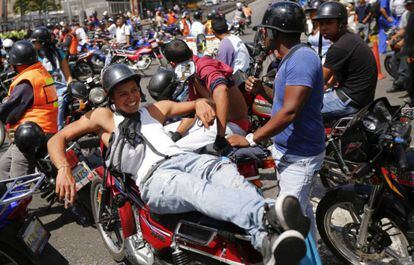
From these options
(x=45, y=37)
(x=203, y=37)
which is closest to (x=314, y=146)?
(x=45, y=37)

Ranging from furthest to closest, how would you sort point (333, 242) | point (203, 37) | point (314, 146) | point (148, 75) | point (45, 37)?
1. point (148, 75)
2. point (203, 37)
3. point (45, 37)
4. point (333, 242)
5. point (314, 146)

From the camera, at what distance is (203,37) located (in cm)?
1017

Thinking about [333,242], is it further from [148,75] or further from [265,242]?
[148,75]

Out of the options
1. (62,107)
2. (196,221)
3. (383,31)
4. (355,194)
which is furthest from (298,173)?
(383,31)

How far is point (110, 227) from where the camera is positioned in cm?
383

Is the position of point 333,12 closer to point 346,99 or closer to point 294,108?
point 346,99

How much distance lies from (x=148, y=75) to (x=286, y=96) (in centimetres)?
1187

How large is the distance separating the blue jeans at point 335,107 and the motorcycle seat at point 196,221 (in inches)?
88.2

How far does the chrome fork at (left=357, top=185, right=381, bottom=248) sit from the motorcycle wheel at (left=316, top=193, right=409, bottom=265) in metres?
0.05

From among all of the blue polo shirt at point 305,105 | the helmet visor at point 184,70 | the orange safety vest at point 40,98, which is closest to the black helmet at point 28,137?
the orange safety vest at point 40,98

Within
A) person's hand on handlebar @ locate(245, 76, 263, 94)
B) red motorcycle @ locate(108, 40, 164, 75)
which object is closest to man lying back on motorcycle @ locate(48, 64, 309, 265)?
person's hand on handlebar @ locate(245, 76, 263, 94)

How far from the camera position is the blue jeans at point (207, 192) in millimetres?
2219

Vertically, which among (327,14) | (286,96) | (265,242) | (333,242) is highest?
(327,14)

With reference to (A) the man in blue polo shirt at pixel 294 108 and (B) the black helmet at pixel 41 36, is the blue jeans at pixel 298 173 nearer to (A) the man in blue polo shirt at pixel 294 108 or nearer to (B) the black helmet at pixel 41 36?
(A) the man in blue polo shirt at pixel 294 108
